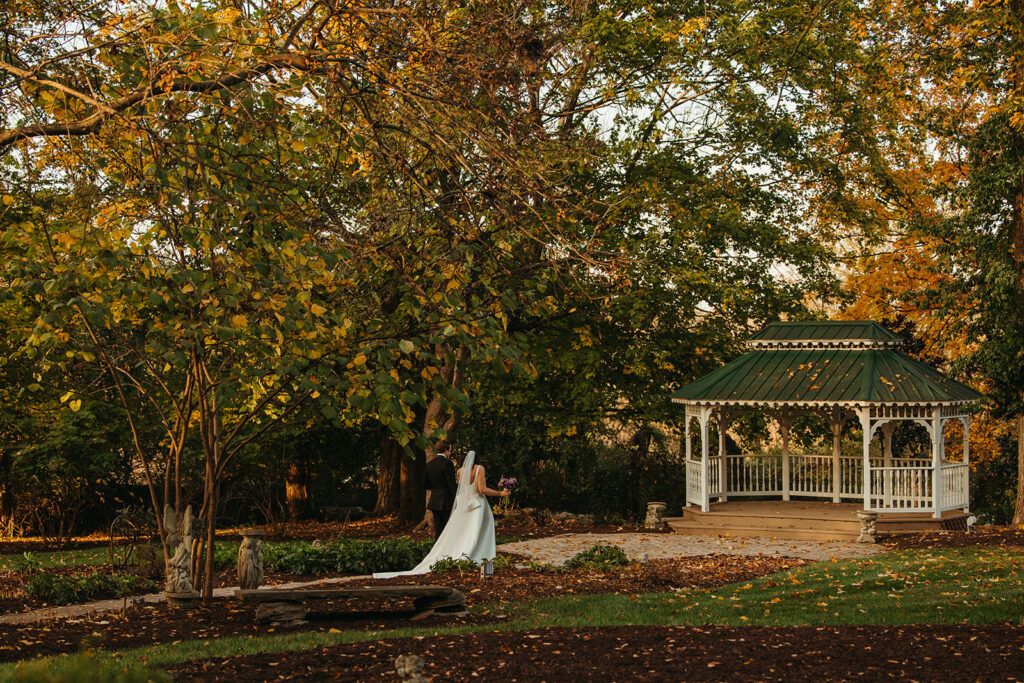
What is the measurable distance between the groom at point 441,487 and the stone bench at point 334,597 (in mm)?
4729

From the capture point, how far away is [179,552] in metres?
9.33

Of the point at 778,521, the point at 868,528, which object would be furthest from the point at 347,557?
the point at 868,528

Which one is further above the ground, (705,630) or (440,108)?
(440,108)

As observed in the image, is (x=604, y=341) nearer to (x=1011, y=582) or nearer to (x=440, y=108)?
(x=1011, y=582)

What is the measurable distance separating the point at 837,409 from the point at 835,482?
5.21 feet

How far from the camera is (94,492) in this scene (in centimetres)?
2066

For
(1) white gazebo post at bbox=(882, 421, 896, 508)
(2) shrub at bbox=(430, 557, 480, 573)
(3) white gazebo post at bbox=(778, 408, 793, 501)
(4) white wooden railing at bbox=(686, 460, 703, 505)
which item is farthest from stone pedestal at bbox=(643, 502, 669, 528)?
(2) shrub at bbox=(430, 557, 480, 573)

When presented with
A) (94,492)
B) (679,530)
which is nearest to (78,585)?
(94,492)

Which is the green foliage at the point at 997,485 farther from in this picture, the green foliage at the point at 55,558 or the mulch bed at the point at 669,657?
the green foliage at the point at 55,558

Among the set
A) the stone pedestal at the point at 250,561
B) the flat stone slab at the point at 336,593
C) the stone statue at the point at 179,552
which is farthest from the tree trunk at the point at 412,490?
the flat stone slab at the point at 336,593

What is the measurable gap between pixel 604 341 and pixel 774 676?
15101 mm

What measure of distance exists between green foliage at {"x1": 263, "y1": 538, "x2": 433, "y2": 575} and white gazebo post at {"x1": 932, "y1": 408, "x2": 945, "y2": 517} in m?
10.2

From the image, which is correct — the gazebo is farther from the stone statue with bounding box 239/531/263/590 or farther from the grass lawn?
the stone statue with bounding box 239/531/263/590

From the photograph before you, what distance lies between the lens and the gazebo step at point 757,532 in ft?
59.9
